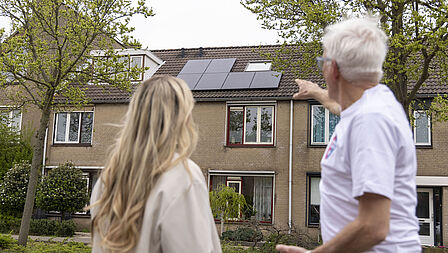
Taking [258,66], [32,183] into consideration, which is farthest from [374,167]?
[258,66]

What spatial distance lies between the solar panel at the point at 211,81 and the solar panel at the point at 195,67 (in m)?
0.65

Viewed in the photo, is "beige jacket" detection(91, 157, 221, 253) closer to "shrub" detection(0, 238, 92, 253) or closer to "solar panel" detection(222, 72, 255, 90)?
"shrub" detection(0, 238, 92, 253)

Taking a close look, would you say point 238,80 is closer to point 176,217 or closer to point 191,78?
point 191,78

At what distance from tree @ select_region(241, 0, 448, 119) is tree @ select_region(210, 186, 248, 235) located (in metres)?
5.92

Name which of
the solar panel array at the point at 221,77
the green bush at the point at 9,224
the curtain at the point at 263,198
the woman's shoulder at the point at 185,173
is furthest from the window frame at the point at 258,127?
the woman's shoulder at the point at 185,173

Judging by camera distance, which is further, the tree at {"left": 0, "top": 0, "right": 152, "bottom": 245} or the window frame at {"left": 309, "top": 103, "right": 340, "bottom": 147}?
the window frame at {"left": 309, "top": 103, "right": 340, "bottom": 147}

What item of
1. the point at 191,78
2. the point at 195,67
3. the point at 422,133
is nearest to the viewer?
the point at 422,133

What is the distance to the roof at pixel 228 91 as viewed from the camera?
18.8 meters

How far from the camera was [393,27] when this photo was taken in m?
10.3

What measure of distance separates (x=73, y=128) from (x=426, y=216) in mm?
14470

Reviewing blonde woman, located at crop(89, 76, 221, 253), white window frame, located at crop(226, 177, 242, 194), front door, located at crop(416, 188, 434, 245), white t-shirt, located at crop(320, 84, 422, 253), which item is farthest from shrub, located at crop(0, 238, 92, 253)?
front door, located at crop(416, 188, 434, 245)

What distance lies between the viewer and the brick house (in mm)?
17344

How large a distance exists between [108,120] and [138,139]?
19.2m

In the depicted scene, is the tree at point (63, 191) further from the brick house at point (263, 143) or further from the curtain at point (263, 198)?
the curtain at point (263, 198)
